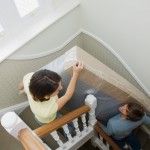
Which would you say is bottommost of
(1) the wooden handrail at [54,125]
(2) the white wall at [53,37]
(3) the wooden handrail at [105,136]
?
(3) the wooden handrail at [105,136]

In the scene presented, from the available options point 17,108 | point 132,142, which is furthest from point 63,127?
point 132,142

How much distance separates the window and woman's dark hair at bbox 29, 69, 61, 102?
53 cm

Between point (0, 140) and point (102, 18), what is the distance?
1.30 m

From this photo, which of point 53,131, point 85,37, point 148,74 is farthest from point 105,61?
point 53,131

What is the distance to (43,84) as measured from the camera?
5.88 ft

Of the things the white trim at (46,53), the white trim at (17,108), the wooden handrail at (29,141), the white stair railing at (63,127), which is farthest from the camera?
the white trim at (17,108)

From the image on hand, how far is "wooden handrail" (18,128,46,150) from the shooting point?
146cm

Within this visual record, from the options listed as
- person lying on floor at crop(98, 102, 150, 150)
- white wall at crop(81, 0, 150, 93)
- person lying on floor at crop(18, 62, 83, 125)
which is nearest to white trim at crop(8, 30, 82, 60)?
white wall at crop(81, 0, 150, 93)

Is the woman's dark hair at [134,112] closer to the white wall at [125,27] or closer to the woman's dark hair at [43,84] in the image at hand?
the white wall at [125,27]

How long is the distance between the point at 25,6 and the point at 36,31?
0.68ft

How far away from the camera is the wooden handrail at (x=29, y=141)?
146 cm

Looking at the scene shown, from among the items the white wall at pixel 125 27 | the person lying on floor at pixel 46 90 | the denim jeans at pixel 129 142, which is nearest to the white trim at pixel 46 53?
the white wall at pixel 125 27

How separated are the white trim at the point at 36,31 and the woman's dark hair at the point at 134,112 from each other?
84 cm

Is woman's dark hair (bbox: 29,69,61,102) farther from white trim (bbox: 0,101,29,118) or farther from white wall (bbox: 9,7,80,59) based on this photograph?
white trim (bbox: 0,101,29,118)
